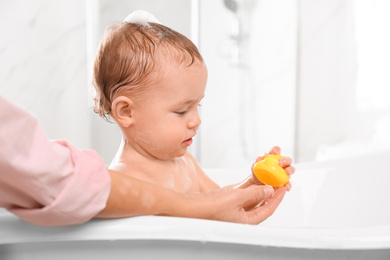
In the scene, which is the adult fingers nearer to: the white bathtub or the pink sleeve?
the white bathtub

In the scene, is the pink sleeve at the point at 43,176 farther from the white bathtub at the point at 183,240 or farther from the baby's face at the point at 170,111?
the baby's face at the point at 170,111

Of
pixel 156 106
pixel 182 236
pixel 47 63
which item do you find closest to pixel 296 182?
pixel 156 106

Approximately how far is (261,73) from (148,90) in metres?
1.55

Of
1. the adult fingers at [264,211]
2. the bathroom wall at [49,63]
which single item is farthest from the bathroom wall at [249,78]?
the adult fingers at [264,211]

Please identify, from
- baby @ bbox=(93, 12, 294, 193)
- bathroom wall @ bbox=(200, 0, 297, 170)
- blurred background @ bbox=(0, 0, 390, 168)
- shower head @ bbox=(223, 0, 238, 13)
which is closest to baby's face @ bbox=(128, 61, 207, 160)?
baby @ bbox=(93, 12, 294, 193)

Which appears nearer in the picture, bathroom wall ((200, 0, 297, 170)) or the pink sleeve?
the pink sleeve

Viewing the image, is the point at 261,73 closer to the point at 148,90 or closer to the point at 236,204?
the point at 148,90

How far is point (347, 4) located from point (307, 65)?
349mm

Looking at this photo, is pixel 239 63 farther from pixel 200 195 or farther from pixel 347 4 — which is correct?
pixel 200 195

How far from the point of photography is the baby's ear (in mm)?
1045

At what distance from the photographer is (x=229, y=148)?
2578 millimetres

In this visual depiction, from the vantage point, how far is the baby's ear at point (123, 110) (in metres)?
1.04

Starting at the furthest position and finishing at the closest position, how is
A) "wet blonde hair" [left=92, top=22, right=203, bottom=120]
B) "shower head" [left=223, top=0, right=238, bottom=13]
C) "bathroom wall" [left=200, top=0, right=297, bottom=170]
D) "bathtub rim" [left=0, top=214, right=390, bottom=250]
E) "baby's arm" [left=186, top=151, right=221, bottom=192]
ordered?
"bathroom wall" [left=200, top=0, right=297, bottom=170] → "shower head" [left=223, top=0, right=238, bottom=13] → "baby's arm" [left=186, top=151, right=221, bottom=192] → "wet blonde hair" [left=92, top=22, right=203, bottom=120] → "bathtub rim" [left=0, top=214, right=390, bottom=250]

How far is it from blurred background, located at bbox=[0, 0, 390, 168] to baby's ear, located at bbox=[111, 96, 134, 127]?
111cm
